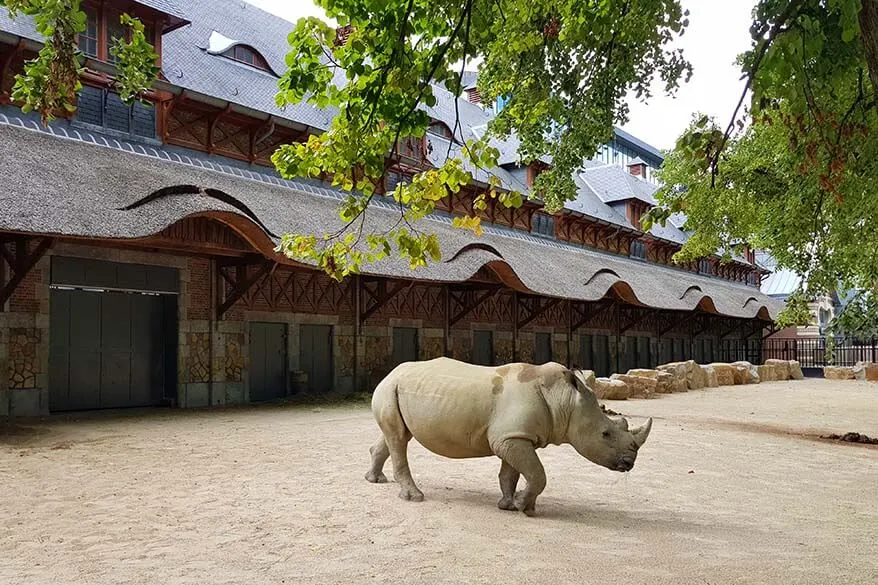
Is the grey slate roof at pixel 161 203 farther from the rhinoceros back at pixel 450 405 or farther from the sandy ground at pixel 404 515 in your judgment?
the rhinoceros back at pixel 450 405

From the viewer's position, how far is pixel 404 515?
19.5ft

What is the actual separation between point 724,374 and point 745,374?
77.2 inches

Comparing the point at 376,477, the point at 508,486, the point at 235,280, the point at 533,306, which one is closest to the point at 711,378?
the point at 533,306

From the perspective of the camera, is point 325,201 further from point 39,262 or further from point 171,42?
point 39,262

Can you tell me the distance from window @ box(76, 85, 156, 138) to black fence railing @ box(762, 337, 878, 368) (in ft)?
123

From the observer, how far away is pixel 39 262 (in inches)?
511

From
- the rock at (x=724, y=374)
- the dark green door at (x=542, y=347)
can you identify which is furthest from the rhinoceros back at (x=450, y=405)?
the rock at (x=724, y=374)

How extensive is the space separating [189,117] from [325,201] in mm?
3915

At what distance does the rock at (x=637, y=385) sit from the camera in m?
19.8

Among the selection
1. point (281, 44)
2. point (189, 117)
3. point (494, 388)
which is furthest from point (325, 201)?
point (494, 388)

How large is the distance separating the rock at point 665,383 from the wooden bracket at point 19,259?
55.0 feet

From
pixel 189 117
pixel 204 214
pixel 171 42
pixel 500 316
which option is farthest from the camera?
pixel 500 316

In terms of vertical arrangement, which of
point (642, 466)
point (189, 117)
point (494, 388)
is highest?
point (189, 117)

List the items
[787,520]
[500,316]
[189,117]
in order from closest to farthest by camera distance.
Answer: [787,520] → [189,117] → [500,316]
